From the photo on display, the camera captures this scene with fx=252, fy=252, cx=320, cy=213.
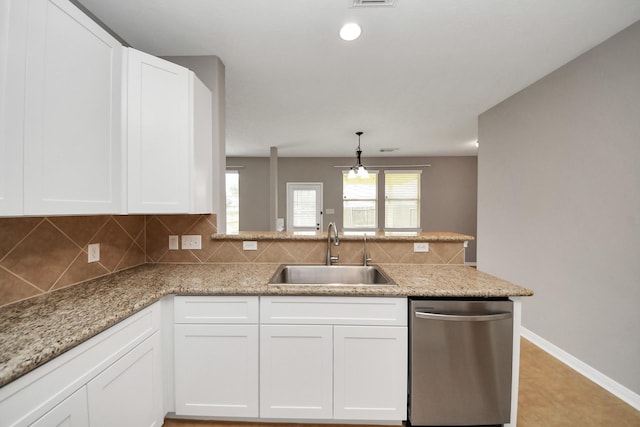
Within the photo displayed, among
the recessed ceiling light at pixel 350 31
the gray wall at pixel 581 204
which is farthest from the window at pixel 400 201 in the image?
the recessed ceiling light at pixel 350 31

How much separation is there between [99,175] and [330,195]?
5.02 metres

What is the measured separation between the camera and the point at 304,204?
612 cm

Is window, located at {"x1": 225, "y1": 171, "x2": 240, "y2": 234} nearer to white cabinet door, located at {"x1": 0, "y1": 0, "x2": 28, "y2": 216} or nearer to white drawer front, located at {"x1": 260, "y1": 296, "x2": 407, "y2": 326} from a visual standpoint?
white drawer front, located at {"x1": 260, "y1": 296, "x2": 407, "y2": 326}

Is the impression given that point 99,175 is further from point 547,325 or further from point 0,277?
point 547,325

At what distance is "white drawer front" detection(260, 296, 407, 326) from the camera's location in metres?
1.42

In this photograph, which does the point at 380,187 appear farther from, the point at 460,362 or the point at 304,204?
the point at 460,362

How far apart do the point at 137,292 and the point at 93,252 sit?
0.52 meters

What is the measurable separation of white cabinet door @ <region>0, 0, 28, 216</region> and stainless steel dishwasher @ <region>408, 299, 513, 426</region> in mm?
1767

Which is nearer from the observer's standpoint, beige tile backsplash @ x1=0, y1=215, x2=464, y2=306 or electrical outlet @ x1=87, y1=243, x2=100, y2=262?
beige tile backsplash @ x1=0, y1=215, x2=464, y2=306

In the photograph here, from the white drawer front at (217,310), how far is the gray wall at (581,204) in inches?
99.4

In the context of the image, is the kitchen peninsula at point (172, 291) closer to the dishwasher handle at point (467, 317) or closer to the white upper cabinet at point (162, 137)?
the dishwasher handle at point (467, 317)

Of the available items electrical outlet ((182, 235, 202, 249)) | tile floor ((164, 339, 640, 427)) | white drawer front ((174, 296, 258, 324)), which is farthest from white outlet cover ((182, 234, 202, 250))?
tile floor ((164, 339, 640, 427))

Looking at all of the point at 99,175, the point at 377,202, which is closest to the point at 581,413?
the point at 99,175

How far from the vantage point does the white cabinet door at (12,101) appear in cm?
87
